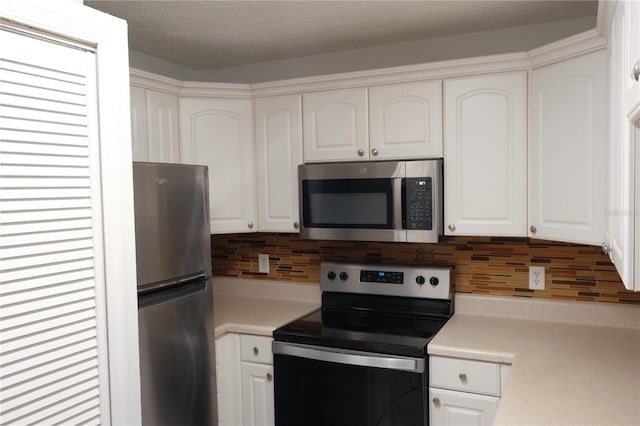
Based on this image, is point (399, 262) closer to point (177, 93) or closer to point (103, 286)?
point (177, 93)

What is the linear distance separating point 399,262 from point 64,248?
177 centimetres

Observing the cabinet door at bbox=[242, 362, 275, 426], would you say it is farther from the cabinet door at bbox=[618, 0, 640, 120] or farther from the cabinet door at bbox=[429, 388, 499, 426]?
the cabinet door at bbox=[618, 0, 640, 120]

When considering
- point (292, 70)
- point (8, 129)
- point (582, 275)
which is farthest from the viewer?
point (292, 70)

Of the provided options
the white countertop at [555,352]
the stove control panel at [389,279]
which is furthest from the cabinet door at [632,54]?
the stove control panel at [389,279]

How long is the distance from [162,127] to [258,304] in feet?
3.59

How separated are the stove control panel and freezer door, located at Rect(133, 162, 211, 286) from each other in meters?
0.79

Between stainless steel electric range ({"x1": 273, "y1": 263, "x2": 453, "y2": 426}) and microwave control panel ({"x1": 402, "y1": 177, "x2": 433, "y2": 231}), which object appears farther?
microwave control panel ({"x1": 402, "y1": 177, "x2": 433, "y2": 231})

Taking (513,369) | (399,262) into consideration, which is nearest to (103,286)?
(513,369)

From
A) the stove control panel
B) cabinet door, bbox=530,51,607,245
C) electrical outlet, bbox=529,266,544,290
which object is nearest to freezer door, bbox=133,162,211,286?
the stove control panel

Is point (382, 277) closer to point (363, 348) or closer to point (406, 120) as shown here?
point (363, 348)

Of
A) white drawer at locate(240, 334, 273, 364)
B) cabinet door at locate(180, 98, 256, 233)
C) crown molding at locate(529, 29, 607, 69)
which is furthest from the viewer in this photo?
cabinet door at locate(180, 98, 256, 233)

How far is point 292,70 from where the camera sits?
2.94 m

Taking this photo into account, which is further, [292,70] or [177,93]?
[292,70]

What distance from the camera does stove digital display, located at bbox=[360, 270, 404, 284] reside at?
262cm
